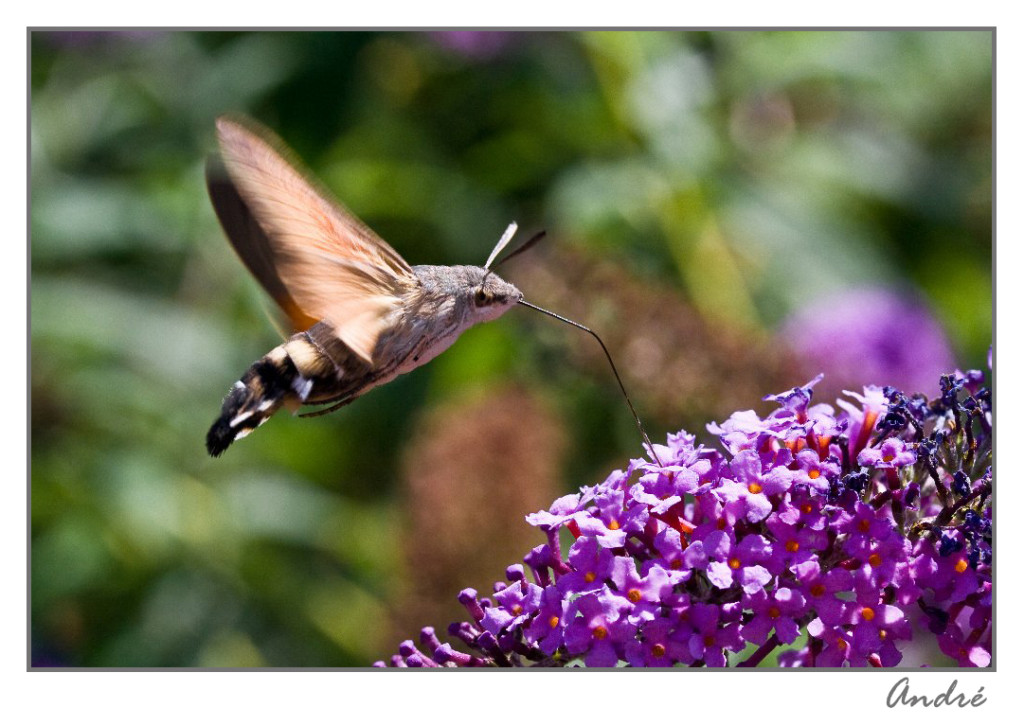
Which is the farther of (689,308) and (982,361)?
(982,361)

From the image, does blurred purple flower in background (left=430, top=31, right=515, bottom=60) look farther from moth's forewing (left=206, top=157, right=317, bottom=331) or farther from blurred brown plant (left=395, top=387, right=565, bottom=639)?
moth's forewing (left=206, top=157, right=317, bottom=331)

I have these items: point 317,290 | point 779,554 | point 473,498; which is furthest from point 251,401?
point 473,498

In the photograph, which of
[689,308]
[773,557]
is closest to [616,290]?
[689,308]

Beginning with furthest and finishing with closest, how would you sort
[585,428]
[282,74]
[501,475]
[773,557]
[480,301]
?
[282,74] → [585,428] → [501,475] → [480,301] → [773,557]

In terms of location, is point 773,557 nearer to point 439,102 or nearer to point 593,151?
point 593,151

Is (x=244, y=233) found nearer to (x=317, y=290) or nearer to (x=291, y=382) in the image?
(x=317, y=290)

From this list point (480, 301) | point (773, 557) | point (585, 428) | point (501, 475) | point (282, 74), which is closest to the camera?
point (773, 557)
